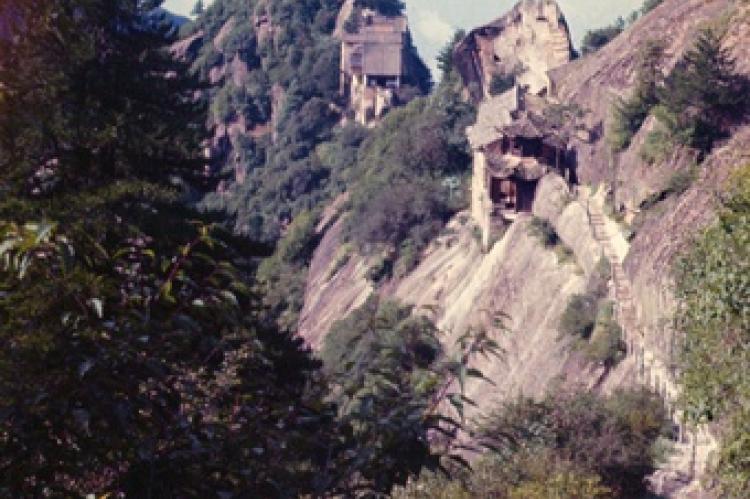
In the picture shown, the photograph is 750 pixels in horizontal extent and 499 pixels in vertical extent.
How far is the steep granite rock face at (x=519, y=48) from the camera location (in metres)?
52.5

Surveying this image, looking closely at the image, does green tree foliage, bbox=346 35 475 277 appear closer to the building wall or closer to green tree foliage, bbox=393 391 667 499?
the building wall

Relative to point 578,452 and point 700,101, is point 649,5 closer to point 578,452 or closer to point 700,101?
point 700,101

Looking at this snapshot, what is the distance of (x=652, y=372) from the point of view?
923 inches

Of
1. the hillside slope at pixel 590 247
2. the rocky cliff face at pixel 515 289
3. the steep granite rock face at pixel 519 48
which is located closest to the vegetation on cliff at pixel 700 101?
the hillside slope at pixel 590 247

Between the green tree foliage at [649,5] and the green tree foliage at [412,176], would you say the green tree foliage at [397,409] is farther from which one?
the green tree foliage at [649,5]

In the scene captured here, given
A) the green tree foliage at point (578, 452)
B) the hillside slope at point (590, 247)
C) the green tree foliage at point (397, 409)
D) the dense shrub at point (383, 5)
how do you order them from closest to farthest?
the green tree foliage at point (397, 409)
the green tree foliage at point (578, 452)
the hillside slope at point (590, 247)
the dense shrub at point (383, 5)

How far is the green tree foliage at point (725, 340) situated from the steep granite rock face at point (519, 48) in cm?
3994

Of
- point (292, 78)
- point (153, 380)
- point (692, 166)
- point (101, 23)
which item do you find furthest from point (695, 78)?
point (292, 78)

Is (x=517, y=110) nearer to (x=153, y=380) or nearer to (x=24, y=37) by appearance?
(x=24, y=37)

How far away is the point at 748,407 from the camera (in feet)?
33.3

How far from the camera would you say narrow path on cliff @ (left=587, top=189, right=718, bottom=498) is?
19344mm

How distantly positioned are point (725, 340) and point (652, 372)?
42.0 ft

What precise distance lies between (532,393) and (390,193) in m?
22.6

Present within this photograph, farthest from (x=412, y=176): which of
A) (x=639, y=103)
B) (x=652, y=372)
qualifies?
(x=652, y=372)
